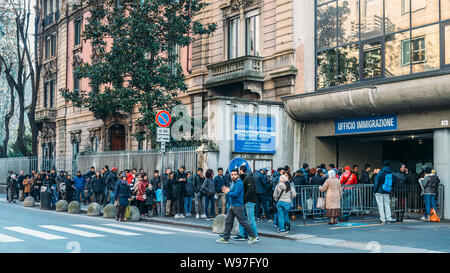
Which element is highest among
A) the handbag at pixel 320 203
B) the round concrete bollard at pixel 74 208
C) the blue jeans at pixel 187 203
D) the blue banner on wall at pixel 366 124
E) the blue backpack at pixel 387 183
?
the blue banner on wall at pixel 366 124

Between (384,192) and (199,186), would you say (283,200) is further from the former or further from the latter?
(199,186)

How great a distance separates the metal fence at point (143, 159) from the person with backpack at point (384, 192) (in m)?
7.06

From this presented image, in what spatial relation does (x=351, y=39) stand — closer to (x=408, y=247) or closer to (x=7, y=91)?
(x=408, y=247)

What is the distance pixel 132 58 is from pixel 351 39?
31.8 ft

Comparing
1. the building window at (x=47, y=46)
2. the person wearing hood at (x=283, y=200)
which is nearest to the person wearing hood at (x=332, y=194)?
the person wearing hood at (x=283, y=200)

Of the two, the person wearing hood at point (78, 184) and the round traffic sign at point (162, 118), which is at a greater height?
the round traffic sign at point (162, 118)

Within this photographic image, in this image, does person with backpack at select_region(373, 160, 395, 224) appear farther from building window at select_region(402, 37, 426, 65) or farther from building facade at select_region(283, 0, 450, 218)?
building window at select_region(402, 37, 426, 65)

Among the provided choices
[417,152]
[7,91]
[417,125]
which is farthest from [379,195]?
[7,91]

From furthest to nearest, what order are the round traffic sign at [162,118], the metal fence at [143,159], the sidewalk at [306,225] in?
the metal fence at [143,159]
the round traffic sign at [162,118]
the sidewalk at [306,225]

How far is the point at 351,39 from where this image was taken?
2050 centimetres

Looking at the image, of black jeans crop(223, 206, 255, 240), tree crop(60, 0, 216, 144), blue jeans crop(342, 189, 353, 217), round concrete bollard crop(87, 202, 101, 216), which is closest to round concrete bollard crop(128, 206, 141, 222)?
round concrete bollard crop(87, 202, 101, 216)

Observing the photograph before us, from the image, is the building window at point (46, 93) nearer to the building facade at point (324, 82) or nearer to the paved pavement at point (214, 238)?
the building facade at point (324, 82)

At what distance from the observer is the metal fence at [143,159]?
21.1m

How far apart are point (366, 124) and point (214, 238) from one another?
9.40 m
